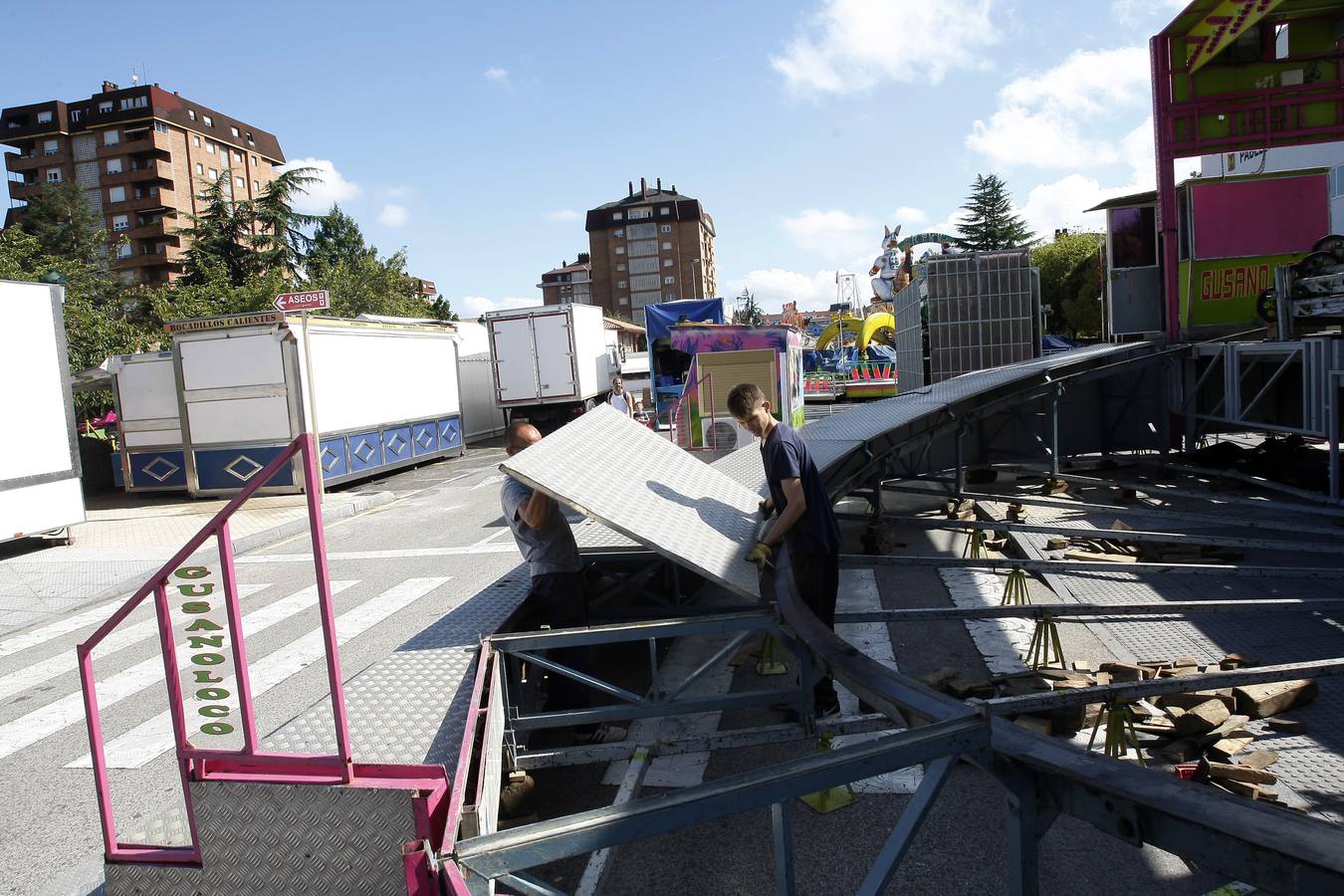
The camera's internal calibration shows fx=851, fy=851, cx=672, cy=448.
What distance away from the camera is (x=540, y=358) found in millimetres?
26016

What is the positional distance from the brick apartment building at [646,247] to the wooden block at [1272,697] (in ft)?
391

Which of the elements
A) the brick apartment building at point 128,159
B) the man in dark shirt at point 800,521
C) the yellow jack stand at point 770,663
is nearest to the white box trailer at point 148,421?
the yellow jack stand at point 770,663

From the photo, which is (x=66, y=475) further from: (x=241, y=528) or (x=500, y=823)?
(x=500, y=823)

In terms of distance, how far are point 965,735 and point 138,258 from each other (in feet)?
288

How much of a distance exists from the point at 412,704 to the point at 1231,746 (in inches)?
168

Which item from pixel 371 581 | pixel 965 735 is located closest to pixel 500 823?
pixel 965 735

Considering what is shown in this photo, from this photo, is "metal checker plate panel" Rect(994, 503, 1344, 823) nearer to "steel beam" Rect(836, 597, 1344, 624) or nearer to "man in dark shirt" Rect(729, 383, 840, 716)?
"steel beam" Rect(836, 597, 1344, 624)

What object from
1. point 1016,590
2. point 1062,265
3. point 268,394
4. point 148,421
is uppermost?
point 1062,265

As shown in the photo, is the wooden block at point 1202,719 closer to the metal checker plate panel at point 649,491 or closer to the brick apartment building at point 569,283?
the metal checker plate panel at point 649,491

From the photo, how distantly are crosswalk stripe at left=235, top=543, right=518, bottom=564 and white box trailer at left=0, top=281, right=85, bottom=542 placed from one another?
3.28 metres

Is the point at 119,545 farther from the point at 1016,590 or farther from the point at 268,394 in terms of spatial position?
the point at 1016,590

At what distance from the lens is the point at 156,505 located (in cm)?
1758

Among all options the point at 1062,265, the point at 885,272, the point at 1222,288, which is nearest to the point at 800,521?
the point at 1222,288

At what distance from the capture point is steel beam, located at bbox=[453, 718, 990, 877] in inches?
89.8
